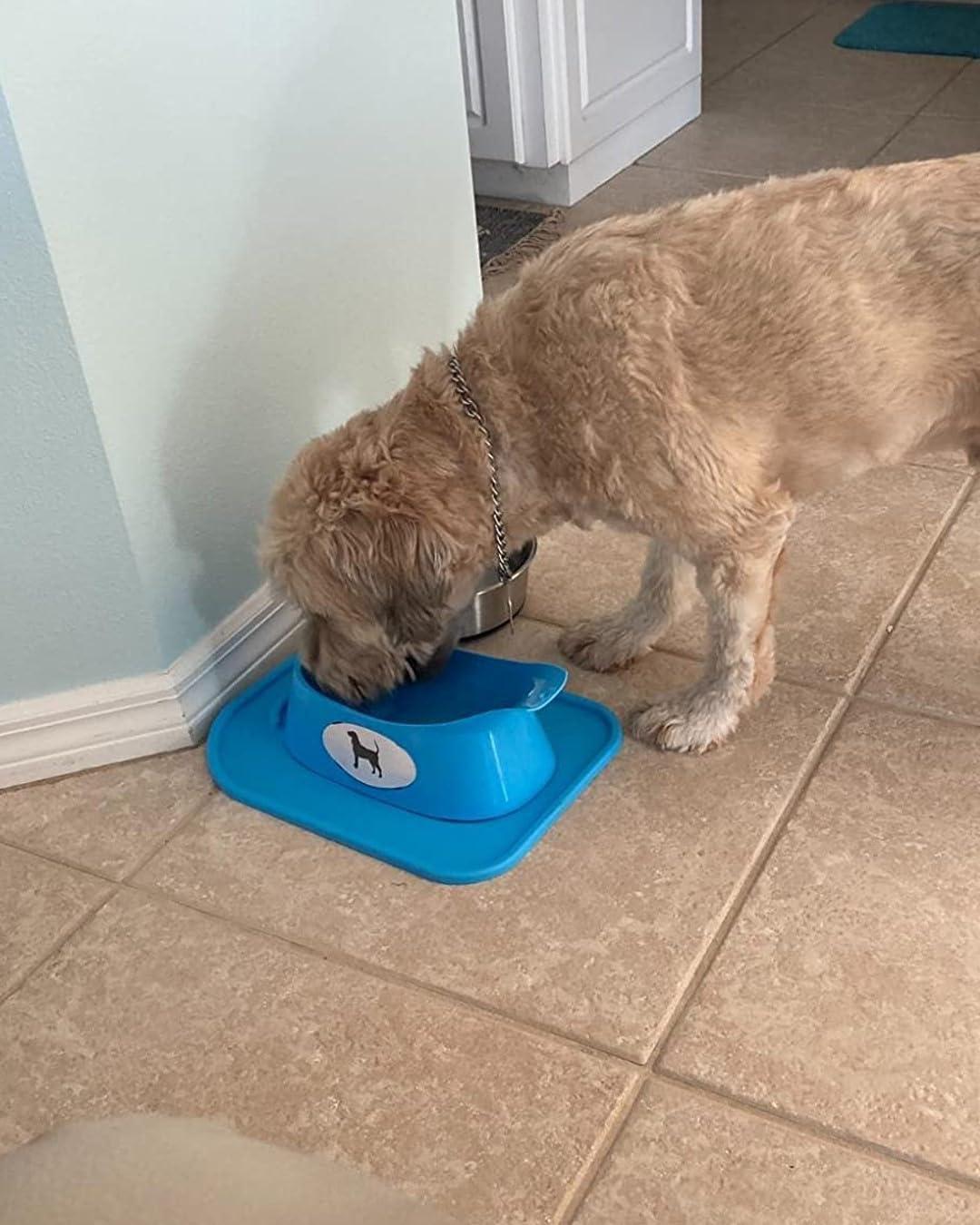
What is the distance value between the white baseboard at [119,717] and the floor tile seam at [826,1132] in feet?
3.40

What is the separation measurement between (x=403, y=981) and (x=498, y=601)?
877 millimetres

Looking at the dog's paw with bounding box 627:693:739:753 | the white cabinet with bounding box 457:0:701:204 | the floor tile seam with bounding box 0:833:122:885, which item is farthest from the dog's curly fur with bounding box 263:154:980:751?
the white cabinet with bounding box 457:0:701:204

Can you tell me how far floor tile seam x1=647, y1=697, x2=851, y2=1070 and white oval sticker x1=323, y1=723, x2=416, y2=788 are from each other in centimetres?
53

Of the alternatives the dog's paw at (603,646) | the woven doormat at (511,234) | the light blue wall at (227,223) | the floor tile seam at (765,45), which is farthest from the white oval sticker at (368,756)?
the floor tile seam at (765,45)

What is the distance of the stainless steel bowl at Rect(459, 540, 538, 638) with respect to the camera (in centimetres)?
243

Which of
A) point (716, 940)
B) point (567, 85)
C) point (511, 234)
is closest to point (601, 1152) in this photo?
point (716, 940)

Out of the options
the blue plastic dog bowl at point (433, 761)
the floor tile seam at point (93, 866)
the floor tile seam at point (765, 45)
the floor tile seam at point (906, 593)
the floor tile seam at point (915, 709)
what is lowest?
the floor tile seam at point (906, 593)

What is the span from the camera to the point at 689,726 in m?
2.18

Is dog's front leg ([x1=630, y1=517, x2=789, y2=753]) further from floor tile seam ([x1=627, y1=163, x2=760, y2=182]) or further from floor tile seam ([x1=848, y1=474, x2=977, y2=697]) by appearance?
floor tile seam ([x1=627, y1=163, x2=760, y2=182])

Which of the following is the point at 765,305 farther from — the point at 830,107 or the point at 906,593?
the point at 830,107

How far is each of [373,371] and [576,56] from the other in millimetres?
1934

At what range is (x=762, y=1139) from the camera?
159cm

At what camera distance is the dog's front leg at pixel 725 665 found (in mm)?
2021

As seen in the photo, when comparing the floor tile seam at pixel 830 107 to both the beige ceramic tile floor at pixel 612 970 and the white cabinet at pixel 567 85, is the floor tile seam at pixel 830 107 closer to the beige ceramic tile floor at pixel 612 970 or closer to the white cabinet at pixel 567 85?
the white cabinet at pixel 567 85
